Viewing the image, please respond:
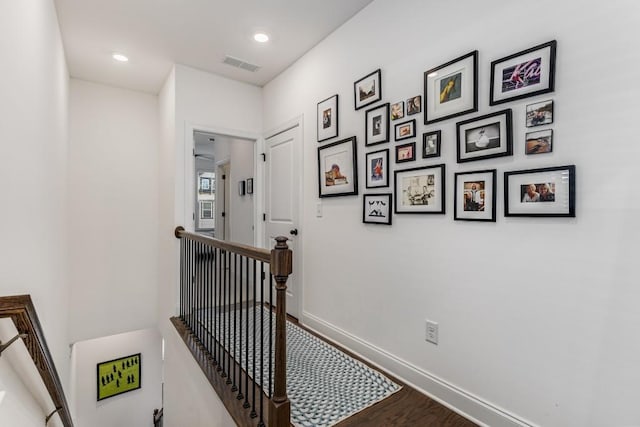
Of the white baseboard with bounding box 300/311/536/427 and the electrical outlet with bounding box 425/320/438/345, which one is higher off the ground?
the electrical outlet with bounding box 425/320/438/345

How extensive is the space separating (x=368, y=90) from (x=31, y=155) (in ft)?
7.10

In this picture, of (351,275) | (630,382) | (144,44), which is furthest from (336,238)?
(144,44)

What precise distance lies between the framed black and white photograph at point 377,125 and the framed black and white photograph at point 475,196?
65cm

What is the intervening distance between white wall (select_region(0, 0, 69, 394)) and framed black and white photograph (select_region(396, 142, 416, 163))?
201cm

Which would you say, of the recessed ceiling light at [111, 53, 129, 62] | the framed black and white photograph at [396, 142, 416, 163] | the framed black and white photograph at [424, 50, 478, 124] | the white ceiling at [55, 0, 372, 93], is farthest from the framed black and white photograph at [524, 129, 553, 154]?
the recessed ceiling light at [111, 53, 129, 62]

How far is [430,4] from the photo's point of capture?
1.94 meters

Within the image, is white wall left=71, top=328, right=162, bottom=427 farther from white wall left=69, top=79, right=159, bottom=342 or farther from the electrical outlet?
the electrical outlet

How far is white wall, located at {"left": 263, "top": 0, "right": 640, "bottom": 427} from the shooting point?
4.08 ft

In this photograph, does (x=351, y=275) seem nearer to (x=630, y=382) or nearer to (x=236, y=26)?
(x=630, y=382)

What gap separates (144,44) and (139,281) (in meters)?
2.81

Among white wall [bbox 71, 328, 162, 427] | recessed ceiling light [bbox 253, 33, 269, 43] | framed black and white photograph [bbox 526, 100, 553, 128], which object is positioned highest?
recessed ceiling light [bbox 253, 33, 269, 43]

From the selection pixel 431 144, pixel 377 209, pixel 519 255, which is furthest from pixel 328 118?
pixel 519 255

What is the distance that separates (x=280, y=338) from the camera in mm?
1463

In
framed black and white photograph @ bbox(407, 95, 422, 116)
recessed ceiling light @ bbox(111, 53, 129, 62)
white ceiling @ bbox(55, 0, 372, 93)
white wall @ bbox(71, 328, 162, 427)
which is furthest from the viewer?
white wall @ bbox(71, 328, 162, 427)
